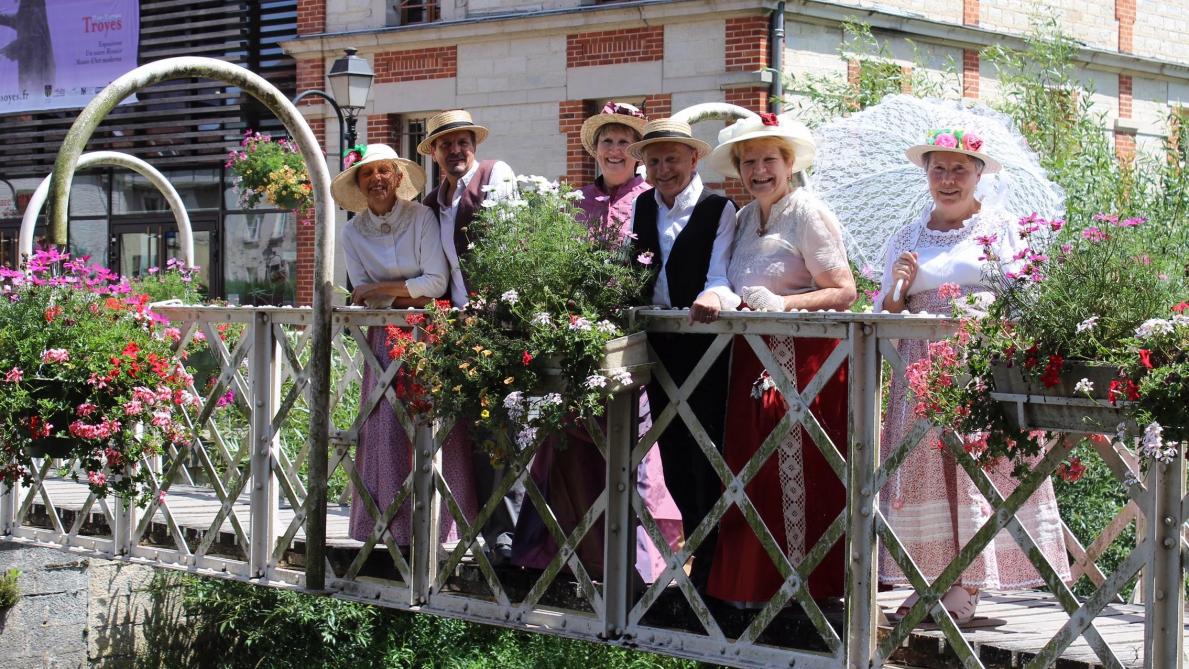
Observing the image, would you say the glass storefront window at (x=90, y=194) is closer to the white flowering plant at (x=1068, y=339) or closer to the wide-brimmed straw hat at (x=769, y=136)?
the wide-brimmed straw hat at (x=769, y=136)

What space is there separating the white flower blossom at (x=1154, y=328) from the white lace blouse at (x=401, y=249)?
3156 millimetres

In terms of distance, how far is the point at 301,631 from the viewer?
10586mm

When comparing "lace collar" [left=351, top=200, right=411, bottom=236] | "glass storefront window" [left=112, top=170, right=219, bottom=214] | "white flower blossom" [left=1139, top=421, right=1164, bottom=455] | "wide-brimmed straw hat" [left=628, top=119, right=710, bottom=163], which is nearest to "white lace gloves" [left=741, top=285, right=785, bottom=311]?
"wide-brimmed straw hat" [left=628, top=119, right=710, bottom=163]

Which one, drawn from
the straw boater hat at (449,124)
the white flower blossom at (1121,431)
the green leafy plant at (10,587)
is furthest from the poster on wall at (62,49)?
the white flower blossom at (1121,431)

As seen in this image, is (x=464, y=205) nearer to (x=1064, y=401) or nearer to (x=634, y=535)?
(x=634, y=535)

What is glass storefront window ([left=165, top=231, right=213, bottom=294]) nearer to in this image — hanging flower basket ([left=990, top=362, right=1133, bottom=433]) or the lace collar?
the lace collar

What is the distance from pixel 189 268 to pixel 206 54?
12.1 m

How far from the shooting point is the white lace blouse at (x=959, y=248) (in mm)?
5184

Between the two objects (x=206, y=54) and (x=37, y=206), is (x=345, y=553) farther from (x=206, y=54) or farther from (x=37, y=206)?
(x=206, y=54)

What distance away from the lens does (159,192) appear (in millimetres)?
21656

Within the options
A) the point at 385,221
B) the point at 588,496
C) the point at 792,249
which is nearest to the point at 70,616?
the point at 385,221

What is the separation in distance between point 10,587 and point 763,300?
629 cm

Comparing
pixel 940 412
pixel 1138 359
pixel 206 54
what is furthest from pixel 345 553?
pixel 206 54

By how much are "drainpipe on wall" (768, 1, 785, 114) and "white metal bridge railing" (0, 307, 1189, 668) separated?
10484 mm
